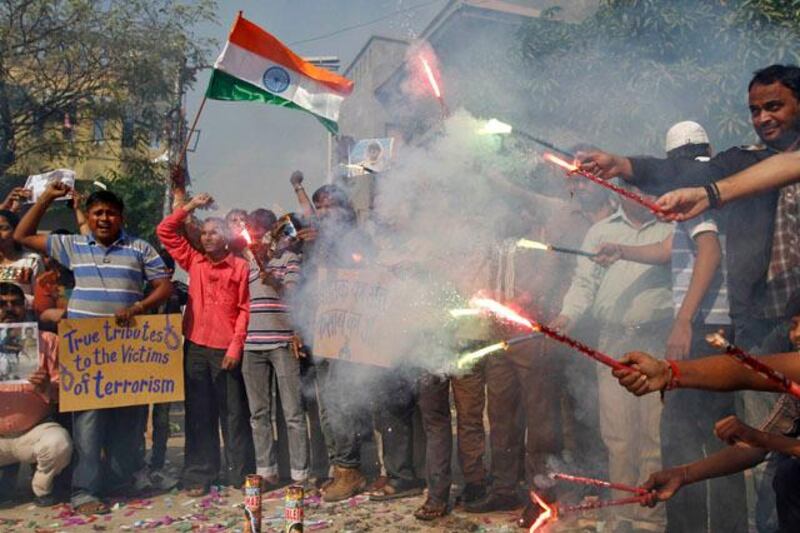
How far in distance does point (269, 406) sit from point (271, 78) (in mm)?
3029

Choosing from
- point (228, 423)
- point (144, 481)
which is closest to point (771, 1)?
point (228, 423)

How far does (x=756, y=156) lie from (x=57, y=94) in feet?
51.2

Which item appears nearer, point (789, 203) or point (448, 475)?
point (789, 203)

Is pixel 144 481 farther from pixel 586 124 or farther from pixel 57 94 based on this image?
pixel 57 94

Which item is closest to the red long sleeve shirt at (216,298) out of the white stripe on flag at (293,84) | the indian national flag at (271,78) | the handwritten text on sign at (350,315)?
the handwritten text on sign at (350,315)

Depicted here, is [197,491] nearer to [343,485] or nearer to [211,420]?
[211,420]

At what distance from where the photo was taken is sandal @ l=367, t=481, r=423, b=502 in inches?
230

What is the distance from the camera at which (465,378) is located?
18.0 feet

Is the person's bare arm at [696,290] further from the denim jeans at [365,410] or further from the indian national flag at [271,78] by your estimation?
the indian national flag at [271,78]

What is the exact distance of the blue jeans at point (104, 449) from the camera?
230 inches

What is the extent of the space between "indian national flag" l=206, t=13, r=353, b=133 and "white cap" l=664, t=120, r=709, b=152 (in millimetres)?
3355

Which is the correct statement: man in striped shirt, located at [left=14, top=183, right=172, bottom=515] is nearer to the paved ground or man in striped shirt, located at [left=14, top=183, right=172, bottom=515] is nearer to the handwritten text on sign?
the paved ground

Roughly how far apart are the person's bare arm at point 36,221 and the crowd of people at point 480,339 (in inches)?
1.0

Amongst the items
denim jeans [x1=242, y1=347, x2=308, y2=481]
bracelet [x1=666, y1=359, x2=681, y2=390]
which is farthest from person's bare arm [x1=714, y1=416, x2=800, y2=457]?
denim jeans [x1=242, y1=347, x2=308, y2=481]
